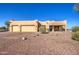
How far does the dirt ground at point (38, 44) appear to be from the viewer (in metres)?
9.49

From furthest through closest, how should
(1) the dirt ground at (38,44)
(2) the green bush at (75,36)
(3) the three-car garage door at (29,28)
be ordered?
(3) the three-car garage door at (29,28)
(2) the green bush at (75,36)
(1) the dirt ground at (38,44)

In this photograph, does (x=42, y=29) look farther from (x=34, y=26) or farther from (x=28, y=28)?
(x=28, y=28)

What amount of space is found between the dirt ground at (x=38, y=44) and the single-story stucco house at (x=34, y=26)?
21cm

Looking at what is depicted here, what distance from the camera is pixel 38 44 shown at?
10094 millimetres

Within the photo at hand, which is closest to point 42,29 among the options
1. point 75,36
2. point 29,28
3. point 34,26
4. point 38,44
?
point 34,26

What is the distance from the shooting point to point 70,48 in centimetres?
990

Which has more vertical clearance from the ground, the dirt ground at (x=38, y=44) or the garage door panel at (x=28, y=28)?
the garage door panel at (x=28, y=28)

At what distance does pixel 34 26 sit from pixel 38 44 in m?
0.95

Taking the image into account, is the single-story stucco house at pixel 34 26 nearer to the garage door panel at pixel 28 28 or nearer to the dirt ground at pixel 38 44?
the garage door panel at pixel 28 28

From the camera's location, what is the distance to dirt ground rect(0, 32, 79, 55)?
9492mm

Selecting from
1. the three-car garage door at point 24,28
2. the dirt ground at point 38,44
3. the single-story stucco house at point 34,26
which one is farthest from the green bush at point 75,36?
the three-car garage door at point 24,28
